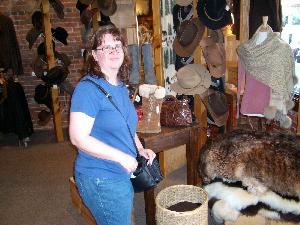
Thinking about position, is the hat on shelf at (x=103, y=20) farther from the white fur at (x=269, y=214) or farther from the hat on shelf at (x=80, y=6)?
the white fur at (x=269, y=214)

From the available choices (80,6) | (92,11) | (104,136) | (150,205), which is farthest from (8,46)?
(104,136)

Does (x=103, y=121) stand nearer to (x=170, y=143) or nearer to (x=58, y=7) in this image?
(x=170, y=143)

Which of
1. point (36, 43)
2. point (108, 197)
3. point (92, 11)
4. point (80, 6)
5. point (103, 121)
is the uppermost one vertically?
point (80, 6)

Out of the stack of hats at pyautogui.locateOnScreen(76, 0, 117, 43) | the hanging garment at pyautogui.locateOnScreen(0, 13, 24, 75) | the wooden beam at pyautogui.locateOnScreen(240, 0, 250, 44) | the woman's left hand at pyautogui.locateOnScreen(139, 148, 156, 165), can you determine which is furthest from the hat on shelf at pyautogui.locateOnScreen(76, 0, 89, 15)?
the woman's left hand at pyautogui.locateOnScreen(139, 148, 156, 165)

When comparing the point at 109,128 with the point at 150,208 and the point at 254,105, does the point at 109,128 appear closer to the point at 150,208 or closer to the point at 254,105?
the point at 150,208

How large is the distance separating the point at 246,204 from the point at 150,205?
2.44ft

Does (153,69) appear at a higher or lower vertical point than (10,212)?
higher

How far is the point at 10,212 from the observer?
3.11 meters

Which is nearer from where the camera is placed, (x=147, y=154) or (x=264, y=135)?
(x=147, y=154)

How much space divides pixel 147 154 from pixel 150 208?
3.02 feet

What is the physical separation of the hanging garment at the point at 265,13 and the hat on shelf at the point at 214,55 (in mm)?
336

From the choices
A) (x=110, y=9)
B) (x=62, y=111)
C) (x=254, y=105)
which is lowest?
(x=62, y=111)

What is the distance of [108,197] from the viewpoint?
1538mm

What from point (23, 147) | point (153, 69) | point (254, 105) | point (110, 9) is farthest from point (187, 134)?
point (23, 147)
